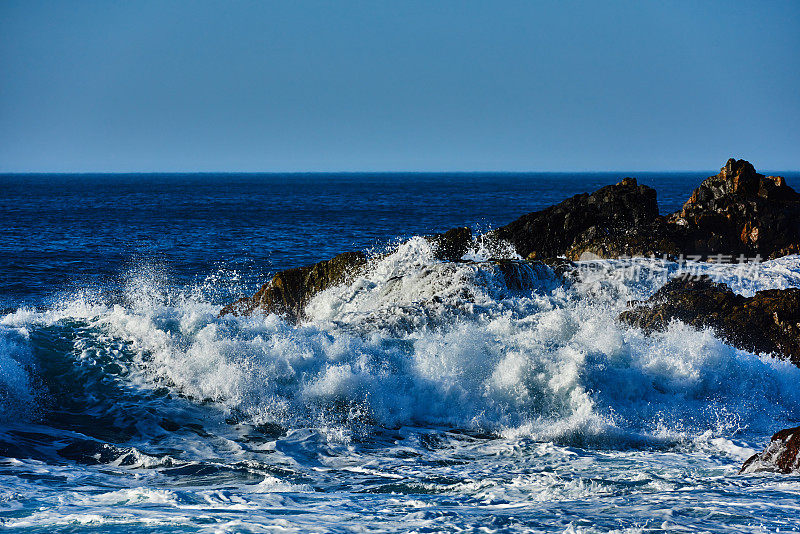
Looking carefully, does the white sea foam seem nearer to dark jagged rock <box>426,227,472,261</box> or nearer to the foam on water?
the foam on water

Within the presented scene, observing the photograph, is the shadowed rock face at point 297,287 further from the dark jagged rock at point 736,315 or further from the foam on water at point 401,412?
the dark jagged rock at point 736,315

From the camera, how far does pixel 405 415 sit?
972 cm

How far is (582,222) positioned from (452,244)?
387cm

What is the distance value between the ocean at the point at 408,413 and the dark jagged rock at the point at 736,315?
0.33 m

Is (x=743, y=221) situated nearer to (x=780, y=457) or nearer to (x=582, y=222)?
(x=582, y=222)

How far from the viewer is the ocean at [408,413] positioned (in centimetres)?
641

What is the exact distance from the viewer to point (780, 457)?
23.4 feet

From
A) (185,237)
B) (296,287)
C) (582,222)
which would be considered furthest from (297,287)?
(185,237)

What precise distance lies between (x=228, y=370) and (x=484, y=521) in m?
5.27

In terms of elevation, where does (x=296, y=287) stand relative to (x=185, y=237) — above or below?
above

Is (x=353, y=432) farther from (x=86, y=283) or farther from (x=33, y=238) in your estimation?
(x=33, y=238)

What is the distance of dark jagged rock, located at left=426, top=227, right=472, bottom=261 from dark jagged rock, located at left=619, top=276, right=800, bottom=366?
5.84 meters

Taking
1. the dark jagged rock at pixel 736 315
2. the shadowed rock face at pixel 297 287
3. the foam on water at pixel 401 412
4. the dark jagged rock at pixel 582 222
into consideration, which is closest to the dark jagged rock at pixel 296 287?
the shadowed rock face at pixel 297 287

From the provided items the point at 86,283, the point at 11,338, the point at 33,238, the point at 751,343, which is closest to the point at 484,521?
the point at 751,343
